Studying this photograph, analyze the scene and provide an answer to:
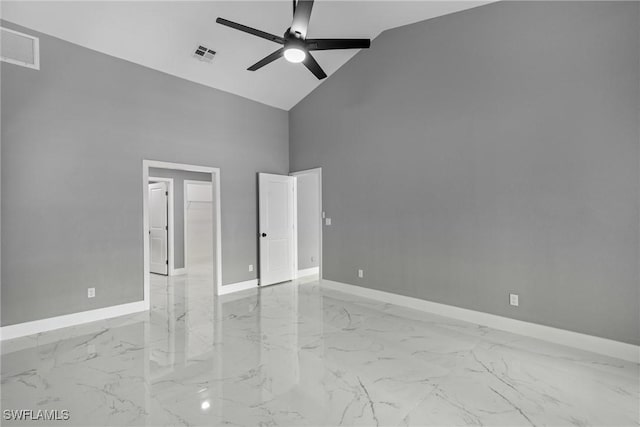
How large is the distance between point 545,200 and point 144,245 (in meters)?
4.80

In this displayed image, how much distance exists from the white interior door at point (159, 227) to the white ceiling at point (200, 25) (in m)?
3.02

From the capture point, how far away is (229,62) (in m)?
4.43

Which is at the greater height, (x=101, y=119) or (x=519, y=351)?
(x=101, y=119)

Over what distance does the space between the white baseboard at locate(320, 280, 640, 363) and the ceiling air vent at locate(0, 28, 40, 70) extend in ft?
16.3

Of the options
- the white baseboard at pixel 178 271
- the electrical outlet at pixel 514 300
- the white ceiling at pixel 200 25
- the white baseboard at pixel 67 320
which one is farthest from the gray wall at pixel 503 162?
the white baseboard at pixel 178 271

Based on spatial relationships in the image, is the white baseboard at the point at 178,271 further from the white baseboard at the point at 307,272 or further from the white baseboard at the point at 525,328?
the white baseboard at the point at 525,328

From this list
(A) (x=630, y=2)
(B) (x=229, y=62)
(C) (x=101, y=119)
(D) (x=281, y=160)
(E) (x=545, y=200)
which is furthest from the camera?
(D) (x=281, y=160)

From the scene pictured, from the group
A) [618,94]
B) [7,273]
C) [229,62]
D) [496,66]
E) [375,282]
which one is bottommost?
[375,282]

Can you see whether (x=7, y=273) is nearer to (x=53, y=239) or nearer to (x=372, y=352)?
(x=53, y=239)

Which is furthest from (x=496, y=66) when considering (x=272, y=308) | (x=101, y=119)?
(x=101, y=119)

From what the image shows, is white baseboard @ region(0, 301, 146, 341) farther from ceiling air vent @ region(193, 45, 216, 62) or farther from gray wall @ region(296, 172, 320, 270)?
ceiling air vent @ region(193, 45, 216, 62)

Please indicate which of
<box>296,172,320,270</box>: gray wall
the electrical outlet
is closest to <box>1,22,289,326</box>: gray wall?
<box>296,172,320,270</box>: gray wall

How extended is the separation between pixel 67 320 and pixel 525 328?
5087mm

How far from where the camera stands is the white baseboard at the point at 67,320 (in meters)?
3.22
